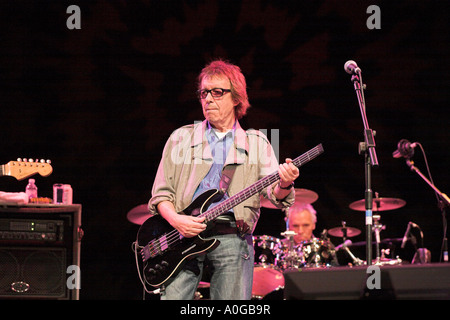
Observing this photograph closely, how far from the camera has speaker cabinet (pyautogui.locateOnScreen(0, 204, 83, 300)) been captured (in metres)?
4.38

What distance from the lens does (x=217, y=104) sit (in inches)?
129

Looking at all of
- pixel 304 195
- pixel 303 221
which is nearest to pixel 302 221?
pixel 303 221

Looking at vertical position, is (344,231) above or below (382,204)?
below

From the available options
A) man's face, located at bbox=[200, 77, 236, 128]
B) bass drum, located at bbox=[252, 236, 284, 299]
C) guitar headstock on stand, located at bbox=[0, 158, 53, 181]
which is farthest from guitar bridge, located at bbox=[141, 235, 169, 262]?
bass drum, located at bbox=[252, 236, 284, 299]

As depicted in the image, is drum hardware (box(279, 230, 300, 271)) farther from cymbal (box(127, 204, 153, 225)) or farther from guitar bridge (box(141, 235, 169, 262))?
guitar bridge (box(141, 235, 169, 262))

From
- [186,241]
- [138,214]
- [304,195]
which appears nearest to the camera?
[186,241]

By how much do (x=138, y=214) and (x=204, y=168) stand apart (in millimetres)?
3016

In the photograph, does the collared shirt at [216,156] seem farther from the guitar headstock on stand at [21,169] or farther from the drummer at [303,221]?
the drummer at [303,221]


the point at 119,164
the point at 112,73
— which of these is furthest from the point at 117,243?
the point at 112,73

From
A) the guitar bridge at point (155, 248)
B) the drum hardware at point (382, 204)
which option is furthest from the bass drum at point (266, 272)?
the guitar bridge at point (155, 248)

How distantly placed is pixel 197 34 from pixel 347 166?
235 centimetres

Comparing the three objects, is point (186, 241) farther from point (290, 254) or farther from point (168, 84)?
point (168, 84)

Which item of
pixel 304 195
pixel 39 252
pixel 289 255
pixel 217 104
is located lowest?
pixel 289 255

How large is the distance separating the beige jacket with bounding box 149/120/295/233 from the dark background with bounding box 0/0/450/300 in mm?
3135
